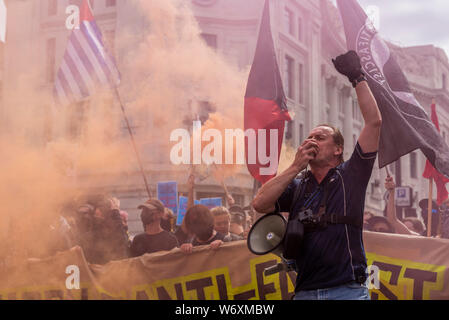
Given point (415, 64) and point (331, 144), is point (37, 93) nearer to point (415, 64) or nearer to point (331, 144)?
point (331, 144)

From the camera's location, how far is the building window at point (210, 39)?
996cm

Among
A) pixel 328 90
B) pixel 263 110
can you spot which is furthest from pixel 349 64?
pixel 328 90

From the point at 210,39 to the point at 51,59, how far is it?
266 cm

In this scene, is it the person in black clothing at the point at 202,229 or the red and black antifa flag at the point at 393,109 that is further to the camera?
the red and black antifa flag at the point at 393,109

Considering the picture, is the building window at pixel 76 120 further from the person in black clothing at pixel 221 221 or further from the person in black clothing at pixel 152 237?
the person in black clothing at pixel 221 221

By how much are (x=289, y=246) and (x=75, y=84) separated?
538 cm

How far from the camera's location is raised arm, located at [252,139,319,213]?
8.41 feet

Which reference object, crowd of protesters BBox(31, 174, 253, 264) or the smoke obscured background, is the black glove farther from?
the smoke obscured background

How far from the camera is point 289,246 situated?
2.48 meters

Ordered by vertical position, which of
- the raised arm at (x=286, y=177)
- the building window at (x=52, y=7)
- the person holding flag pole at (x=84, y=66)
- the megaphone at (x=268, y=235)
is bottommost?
the megaphone at (x=268, y=235)

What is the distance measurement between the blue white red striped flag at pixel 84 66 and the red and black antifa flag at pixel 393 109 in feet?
10.0

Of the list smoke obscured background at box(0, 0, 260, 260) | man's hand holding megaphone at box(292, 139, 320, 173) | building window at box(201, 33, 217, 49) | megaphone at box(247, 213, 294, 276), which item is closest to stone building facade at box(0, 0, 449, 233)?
building window at box(201, 33, 217, 49)

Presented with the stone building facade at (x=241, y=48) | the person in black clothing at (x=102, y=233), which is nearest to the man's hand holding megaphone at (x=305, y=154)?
the person in black clothing at (x=102, y=233)

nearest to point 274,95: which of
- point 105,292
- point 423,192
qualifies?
point 105,292
